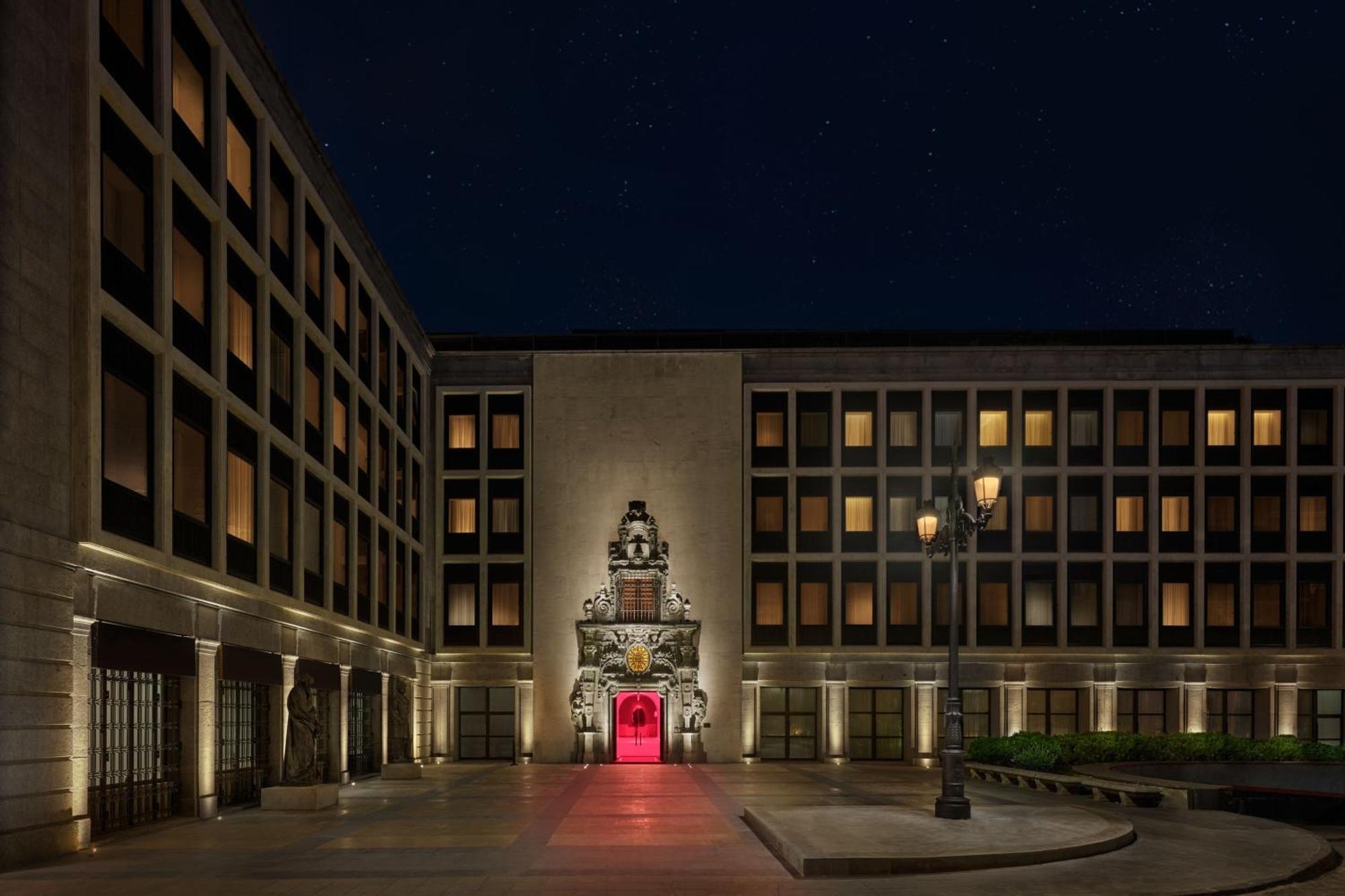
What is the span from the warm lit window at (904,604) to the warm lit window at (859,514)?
2653mm

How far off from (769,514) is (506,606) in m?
11.8

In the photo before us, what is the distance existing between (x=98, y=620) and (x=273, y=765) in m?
11.3

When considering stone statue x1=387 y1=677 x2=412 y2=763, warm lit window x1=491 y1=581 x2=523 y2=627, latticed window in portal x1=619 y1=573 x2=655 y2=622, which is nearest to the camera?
stone statue x1=387 y1=677 x2=412 y2=763

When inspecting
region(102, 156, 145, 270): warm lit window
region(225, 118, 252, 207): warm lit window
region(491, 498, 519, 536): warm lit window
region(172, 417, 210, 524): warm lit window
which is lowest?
region(491, 498, 519, 536): warm lit window

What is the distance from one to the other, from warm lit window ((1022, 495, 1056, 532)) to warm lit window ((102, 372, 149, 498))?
36.8 m

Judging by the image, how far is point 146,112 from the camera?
24203 millimetres

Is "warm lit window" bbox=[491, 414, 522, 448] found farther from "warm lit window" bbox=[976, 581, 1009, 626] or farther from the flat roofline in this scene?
"warm lit window" bbox=[976, 581, 1009, 626]

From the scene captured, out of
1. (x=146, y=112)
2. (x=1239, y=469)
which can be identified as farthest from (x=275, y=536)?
(x=1239, y=469)

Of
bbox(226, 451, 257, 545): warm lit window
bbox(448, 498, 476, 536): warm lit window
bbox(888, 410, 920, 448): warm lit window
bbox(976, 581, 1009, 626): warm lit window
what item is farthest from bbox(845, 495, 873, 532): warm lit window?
bbox(226, 451, 257, 545): warm lit window

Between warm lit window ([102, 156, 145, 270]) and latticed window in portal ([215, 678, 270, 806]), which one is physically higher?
warm lit window ([102, 156, 145, 270])

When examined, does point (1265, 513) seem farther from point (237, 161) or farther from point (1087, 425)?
point (237, 161)

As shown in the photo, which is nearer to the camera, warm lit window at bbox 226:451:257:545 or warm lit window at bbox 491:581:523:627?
warm lit window at bbox 226:451:257:545

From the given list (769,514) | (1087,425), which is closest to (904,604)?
(769,514)

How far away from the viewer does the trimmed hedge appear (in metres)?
37.0
